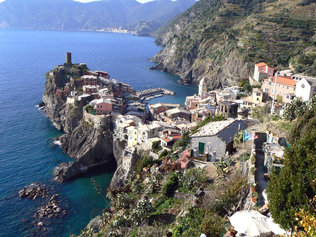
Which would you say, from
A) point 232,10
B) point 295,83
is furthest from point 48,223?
point 232,10

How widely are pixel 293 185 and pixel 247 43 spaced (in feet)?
247

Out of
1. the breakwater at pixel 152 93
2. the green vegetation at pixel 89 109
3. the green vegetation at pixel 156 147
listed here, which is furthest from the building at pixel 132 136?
the breakwater at pixel 152 93

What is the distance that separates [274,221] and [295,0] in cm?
9191

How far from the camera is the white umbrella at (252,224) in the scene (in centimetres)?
1106

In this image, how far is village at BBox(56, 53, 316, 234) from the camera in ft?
59.0

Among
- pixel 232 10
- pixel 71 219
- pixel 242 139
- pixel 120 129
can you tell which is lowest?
pixel 71 219

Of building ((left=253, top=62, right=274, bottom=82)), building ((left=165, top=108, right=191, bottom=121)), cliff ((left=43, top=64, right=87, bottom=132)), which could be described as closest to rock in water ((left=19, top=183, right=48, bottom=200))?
cliff ((left=43, top=64, right=87, bottom=132))

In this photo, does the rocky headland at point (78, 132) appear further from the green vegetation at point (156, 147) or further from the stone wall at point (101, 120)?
the green vegetation at point (156, 147)

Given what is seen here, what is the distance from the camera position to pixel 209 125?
2750 centimetres

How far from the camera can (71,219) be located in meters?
30.1

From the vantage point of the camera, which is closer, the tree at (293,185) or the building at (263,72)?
the tree at (293,185)

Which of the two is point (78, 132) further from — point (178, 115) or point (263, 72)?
point (263, 72)

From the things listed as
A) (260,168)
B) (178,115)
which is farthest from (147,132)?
(260,168)

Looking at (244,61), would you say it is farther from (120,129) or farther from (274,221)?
(274,221)
